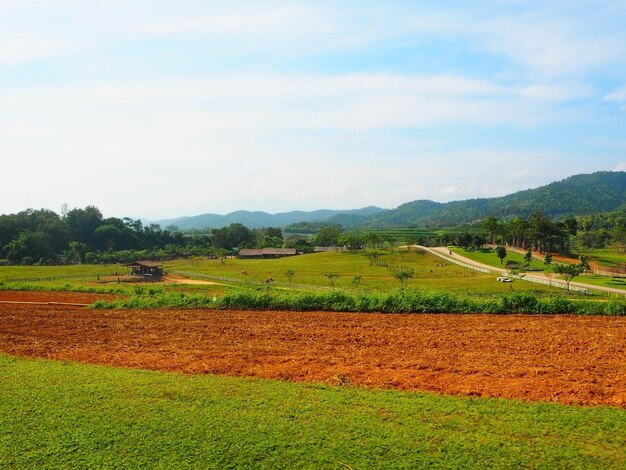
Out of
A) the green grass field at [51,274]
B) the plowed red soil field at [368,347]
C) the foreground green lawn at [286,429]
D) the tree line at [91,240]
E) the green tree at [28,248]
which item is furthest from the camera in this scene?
the tree line at [91,240]

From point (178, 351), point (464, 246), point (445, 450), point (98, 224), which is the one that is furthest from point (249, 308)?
point (98, 224)

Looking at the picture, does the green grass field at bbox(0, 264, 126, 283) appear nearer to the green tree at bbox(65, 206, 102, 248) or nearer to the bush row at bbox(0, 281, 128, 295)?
the bush row at bbox(0, 281, 128, 295)

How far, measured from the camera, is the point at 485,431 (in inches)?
274

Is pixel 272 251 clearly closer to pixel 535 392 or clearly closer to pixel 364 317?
pixel 364 317

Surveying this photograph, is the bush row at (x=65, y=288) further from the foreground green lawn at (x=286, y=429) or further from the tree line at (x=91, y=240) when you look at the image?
the tree line at (x=91, y=240)

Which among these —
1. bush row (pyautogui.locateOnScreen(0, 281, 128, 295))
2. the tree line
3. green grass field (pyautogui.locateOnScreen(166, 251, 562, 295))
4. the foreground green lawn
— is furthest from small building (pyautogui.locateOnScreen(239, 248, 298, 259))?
the foreground green lawn

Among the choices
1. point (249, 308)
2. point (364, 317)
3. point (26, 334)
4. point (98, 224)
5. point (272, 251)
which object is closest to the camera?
point (26, 334)

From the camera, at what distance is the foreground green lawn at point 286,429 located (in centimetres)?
627

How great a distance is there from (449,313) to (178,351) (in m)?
11.1

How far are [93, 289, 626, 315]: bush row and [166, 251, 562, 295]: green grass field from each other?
17961mm

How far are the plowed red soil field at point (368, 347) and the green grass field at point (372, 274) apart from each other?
22.0 m

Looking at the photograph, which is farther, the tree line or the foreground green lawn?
the tree line

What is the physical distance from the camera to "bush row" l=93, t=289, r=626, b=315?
18.4 metres

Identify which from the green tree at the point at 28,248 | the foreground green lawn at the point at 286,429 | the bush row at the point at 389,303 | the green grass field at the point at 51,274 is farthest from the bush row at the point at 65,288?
the green tree at the point at 28,248
